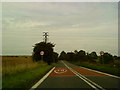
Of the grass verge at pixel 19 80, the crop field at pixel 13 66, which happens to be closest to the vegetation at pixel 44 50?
the crop field at pixel 13 66

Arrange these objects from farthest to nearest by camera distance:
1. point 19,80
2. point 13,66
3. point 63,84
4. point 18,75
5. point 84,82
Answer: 1. point 13,66
2. point 18,75
3. point 84,82
4. point 19,80
5. point 63,84

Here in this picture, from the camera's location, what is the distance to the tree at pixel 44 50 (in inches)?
2378

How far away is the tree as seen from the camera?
198 feet

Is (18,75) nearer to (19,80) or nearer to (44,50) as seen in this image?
(19,80)

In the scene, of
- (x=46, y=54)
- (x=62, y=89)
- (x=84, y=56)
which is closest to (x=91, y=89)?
(x=62, y=89)

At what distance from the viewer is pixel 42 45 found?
61688 mm

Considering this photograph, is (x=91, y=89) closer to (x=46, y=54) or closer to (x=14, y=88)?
(x=14, y=88)

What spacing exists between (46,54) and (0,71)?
3934 cm

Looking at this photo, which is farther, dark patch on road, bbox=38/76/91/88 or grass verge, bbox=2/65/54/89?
dark patch on road, bbox=38/76/91/88

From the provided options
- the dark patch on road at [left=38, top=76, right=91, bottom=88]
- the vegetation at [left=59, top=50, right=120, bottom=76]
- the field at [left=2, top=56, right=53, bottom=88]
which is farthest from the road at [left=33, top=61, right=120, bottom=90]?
the vegetation at [left=59, top=50, right=120, bottom=76]

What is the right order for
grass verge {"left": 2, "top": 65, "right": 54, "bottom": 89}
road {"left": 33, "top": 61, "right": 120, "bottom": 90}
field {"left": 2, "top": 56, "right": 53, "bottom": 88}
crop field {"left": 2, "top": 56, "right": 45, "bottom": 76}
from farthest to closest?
1. crop field {"left": 2, "top": 56, "right": 45, "bottom": 76}
2. field {"left": 2, "top": 56, "right": 53, "bottom": 88}
3. road {"left": 33, "top": 61, "right": 120, "bottom": 90}
4. grass verge {"left": 2, "top": 65, "right": 54, "bottom": 89}

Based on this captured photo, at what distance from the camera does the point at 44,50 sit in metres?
60.2

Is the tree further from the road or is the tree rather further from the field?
the road

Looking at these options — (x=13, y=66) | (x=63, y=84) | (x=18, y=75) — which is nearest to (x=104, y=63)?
(x=13, y=66)
